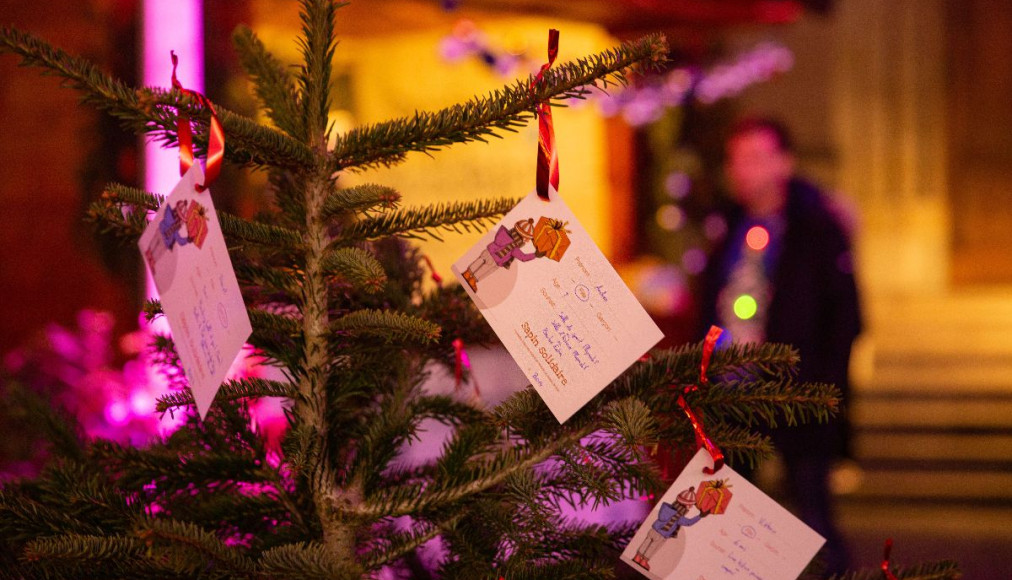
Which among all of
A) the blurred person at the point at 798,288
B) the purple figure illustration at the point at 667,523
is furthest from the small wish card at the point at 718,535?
the blurred person at the point at 798,288

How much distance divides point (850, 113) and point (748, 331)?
5.64 metres

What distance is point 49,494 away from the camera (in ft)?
2.80

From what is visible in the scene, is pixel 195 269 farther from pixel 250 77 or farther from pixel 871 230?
pixel 871 230

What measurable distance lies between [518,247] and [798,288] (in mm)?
2133

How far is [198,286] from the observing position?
31.1 inches

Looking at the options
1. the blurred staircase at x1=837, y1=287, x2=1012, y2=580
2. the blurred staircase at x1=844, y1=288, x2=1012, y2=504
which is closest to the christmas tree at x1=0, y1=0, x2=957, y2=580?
the blurred staircase at x1=837, y1=287, x2=1012, y2=580

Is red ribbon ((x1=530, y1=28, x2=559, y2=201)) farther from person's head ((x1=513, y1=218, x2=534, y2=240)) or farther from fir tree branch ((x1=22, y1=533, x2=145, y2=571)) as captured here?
fir tree branch ((x1=22, y1=533, x2=145, y2=571))

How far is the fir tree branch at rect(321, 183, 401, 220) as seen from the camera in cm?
79

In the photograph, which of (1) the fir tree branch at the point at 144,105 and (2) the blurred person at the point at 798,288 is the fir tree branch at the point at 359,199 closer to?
(1) the fir tree branch at the point at 144,105

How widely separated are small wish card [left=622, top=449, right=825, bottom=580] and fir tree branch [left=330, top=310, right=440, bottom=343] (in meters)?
0.28

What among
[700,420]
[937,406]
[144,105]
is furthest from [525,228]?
[937,406]

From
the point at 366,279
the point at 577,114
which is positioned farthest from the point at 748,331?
the point at 577,114

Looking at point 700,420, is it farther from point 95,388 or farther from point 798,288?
point 798,288

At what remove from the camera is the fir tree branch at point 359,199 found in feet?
2.60
